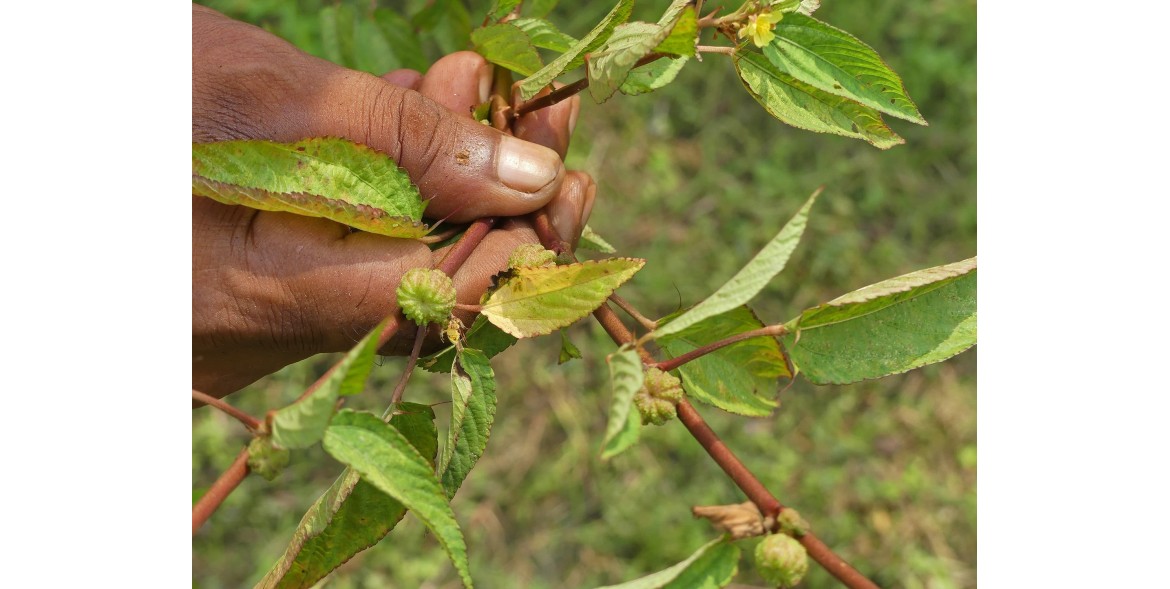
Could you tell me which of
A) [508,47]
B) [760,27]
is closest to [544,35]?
[508,47]

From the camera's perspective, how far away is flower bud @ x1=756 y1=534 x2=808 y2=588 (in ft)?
3.17

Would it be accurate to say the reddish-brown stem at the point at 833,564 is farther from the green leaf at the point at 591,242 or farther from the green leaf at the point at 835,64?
the green leaf at the point at 591,242

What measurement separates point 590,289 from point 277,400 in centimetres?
212

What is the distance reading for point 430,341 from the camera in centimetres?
125

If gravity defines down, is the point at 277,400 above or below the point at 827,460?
above

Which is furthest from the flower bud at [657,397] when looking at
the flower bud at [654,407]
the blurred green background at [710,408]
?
the blurred green background at [710,408]

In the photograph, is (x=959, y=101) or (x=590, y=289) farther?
(x=959, y=101)

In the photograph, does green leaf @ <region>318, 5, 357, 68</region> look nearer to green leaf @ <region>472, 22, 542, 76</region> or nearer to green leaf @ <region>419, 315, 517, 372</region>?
green leaf @ <region>472, 22, 542, 76</region>

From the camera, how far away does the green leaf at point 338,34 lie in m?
1.70

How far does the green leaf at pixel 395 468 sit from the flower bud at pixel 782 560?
32 cm

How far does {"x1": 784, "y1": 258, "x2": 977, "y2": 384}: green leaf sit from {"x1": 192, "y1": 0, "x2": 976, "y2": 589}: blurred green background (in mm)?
1769

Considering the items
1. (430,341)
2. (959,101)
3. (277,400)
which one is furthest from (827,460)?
(430,341)

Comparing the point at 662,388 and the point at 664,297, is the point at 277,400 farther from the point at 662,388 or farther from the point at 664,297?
the point at 662,388

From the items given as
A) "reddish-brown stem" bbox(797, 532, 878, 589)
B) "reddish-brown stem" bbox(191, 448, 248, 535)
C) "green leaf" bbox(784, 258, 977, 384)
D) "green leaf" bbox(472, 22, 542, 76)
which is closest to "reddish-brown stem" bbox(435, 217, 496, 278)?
"green leaf" bbox(472, 22, 542, 76)
